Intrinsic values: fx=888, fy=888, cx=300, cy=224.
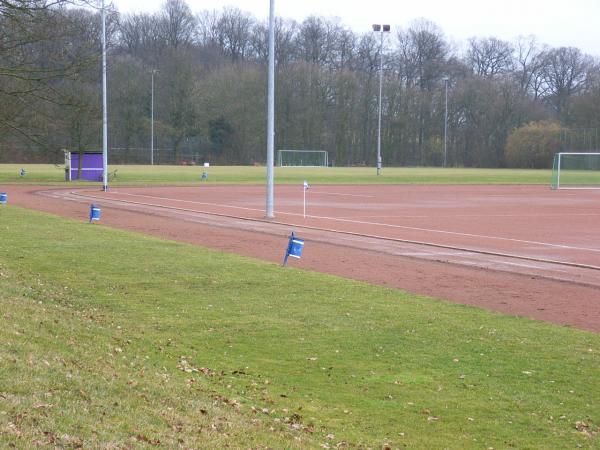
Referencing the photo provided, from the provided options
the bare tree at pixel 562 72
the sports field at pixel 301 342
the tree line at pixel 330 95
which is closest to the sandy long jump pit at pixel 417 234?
the sports field at pixel 301 342

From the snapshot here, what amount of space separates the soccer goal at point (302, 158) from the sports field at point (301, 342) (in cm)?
7933

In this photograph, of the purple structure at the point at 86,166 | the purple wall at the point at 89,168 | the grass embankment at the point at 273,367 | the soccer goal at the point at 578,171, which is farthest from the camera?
the soccer goal at the point at 578,171

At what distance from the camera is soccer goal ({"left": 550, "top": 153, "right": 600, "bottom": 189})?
66.8 meters

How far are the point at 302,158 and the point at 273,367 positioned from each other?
3817 inches

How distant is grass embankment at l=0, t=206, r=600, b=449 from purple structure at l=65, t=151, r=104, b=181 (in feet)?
146

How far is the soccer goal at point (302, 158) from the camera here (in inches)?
4048

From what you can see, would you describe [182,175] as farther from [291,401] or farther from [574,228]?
[291,401]

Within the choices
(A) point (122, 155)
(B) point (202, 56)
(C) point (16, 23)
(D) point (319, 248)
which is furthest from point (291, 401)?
(B) point (202, 56)

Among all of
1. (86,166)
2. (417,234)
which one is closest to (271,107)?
(417,234)

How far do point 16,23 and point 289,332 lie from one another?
816 cm

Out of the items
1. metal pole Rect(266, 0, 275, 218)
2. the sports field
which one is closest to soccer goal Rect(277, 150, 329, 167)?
metal pole Rect(266, 0, 275, 218)

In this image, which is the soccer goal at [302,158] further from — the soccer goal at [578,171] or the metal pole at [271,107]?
the metal pole at [271,107]

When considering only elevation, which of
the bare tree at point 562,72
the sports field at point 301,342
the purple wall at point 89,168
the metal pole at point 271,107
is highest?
the bare tree at point 562,72

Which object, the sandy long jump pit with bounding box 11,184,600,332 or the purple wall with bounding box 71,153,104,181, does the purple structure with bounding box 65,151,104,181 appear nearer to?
the purple wall with bounding box 71,153,104,181
